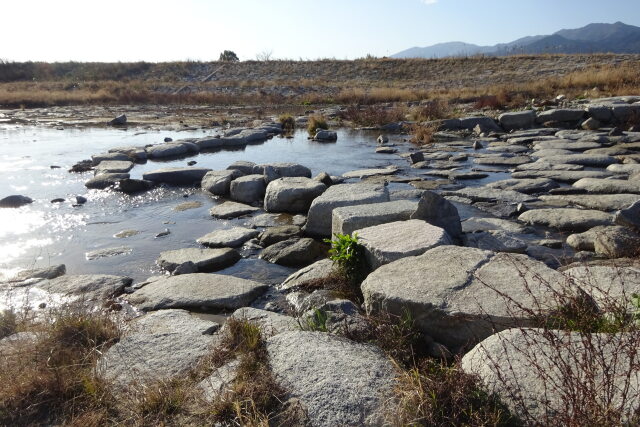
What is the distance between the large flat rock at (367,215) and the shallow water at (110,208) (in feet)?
2.75

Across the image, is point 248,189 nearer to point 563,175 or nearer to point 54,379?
point 563,175

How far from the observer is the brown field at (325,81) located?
19938mm

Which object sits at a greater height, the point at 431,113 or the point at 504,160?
the point at 431,113

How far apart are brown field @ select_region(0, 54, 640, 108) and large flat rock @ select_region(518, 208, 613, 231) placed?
38.2 ft

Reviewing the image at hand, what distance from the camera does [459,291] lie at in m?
3.46

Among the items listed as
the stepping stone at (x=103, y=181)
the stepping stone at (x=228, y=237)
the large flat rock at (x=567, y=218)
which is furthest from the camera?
the stepping stone at (x=103, y=181)

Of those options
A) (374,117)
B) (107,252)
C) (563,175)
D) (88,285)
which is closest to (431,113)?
(374,117)

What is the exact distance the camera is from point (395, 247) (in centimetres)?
436

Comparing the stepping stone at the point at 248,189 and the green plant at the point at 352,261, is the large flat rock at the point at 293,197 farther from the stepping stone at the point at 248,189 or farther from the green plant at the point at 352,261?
the green plant at the point at 352,261

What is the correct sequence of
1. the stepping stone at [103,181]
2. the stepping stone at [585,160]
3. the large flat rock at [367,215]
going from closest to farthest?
the large flat rock at [367,215]
the stepping stone at [585,160]
the stepping stone at [103,181]

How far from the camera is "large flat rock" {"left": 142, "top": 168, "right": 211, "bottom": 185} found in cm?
930

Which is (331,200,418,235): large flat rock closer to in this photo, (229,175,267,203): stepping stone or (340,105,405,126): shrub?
(229,175,267,203): stepping stone

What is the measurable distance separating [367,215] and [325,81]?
2742cm

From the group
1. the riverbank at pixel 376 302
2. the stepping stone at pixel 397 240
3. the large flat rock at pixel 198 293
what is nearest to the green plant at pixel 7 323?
the riverbank at pixel 376 302
